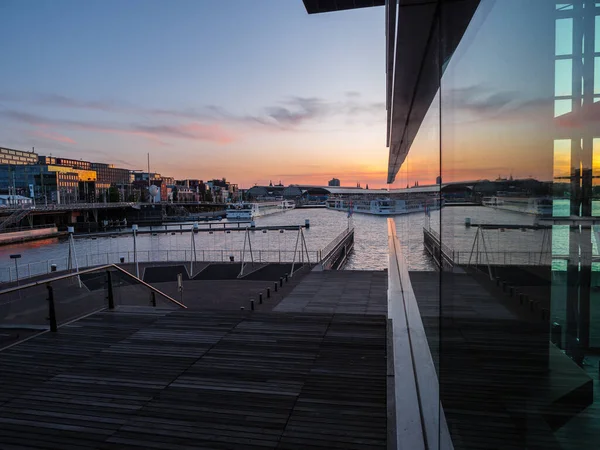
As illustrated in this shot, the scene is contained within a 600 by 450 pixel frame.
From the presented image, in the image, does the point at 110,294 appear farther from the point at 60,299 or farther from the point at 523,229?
the point at 523,229

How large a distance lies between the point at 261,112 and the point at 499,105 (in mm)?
26537

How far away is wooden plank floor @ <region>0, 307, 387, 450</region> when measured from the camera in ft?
8.89

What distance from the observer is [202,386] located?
3.43 metres

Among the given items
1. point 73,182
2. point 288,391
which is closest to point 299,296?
point 288,391

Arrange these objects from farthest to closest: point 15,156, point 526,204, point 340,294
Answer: point 15,156 < point 340,294 < point 526,204

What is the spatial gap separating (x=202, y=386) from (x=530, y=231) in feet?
10.9

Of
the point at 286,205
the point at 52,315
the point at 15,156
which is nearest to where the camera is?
the point at 52,315

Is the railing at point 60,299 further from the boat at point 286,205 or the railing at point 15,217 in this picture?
the boat at point 286,205

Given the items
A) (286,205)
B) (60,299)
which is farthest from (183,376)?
(286,205)

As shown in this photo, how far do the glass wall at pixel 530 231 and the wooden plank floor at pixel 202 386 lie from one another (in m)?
1.66

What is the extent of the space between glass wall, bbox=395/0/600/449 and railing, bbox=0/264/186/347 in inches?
215

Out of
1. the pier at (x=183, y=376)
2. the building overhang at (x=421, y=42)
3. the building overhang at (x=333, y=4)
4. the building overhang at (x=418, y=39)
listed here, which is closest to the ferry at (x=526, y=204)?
the building overhang at (x=418, y=39)

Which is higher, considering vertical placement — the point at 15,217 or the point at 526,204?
the point at 526,204

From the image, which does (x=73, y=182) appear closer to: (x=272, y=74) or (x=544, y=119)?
(x=272, y=74)
